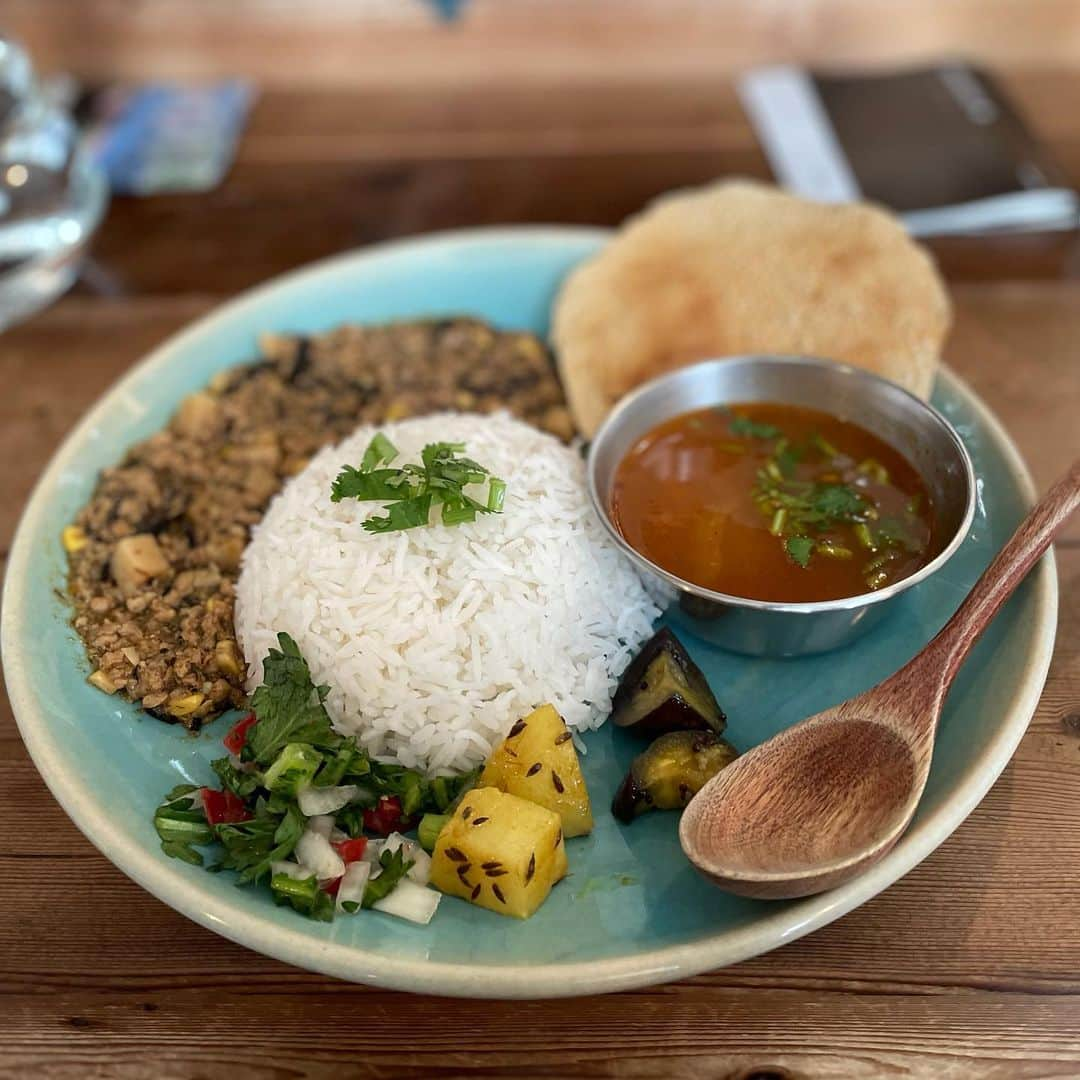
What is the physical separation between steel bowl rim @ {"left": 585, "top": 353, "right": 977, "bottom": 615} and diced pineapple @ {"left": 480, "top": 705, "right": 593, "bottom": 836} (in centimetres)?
41

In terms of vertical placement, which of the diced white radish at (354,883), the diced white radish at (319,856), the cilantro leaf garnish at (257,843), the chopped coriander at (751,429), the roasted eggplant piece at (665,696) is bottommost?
the roasted eggplant piece at (665,696)

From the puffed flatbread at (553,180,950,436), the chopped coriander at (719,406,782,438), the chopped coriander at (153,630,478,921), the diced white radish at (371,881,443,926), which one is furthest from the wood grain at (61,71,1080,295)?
the diced white radish at (371,881,443,926)

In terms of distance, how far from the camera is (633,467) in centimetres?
244

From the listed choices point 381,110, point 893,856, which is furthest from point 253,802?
point 381,110

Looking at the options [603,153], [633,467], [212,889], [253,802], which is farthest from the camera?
[603,153]

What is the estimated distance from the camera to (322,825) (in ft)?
6.08

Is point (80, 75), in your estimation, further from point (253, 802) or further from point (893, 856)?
point (893, 856)

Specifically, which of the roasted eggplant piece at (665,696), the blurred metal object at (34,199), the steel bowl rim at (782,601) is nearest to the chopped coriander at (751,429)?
the steel bowl rim at (782,601)

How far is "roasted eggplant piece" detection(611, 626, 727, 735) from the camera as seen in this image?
6.69 ft

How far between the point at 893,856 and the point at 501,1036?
0.69 meters

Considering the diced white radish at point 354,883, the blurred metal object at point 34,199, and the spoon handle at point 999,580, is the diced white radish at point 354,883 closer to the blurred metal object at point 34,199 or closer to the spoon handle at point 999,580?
the spoon handle at point 999,580

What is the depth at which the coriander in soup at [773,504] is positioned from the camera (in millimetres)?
2150

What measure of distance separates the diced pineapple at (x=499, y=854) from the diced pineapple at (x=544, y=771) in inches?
3.1

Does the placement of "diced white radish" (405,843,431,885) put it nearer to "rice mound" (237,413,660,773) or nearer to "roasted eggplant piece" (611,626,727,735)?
"rice mound" (237,413,660,773)
